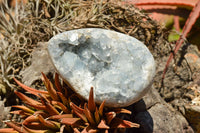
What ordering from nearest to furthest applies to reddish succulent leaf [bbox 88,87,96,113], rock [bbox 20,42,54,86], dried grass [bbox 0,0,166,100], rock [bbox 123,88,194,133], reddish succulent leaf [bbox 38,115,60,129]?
reddish succulent leaf [bbox 88,87,96,113], reddish succulent leaf [bbox 38,115,60,129], rock [bbox 123,88,194,133], rock [bbox 20,42,54,86], dried grass [bbox 0,0,166,100]

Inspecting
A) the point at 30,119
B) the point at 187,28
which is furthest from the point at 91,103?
the point at 187,28

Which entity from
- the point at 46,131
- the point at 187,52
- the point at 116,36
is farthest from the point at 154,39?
the point at 46,131

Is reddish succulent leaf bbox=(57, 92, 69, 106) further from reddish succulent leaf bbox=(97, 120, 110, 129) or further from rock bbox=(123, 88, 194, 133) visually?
rock bbox=(123, 88, 194, 133)

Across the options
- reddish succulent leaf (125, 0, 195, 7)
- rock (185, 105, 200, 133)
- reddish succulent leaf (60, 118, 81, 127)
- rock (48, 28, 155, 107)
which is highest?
reddish succulent leaf (125, 0, 195, 7)

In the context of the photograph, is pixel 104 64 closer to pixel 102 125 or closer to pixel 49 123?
pixel 102 125

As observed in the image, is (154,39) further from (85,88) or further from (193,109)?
(85,88)

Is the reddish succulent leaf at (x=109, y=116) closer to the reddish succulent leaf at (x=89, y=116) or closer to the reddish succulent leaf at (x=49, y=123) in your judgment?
the reddish succulent leaf at (x=89, y=116)

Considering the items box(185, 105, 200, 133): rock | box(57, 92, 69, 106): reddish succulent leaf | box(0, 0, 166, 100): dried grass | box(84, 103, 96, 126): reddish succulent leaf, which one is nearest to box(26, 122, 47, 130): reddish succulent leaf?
box(57, 92, 69, 106): reddish succulent leaf
